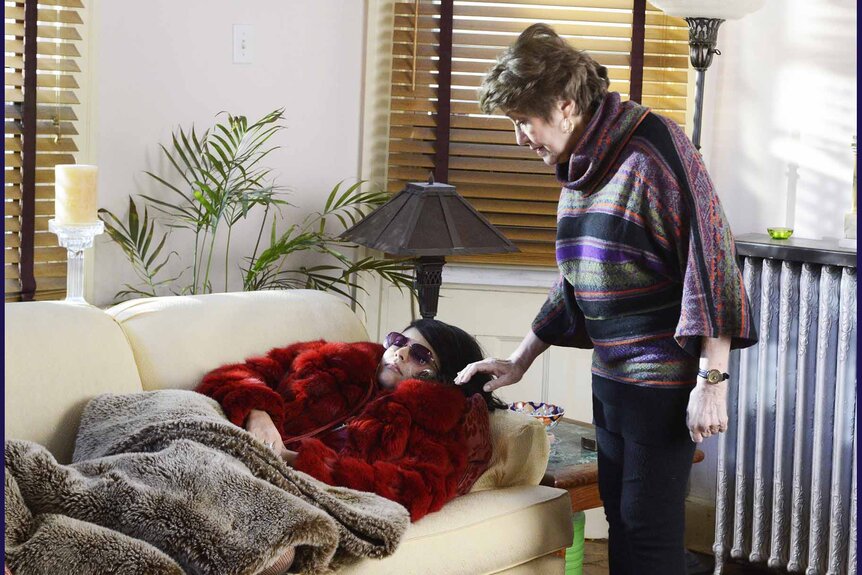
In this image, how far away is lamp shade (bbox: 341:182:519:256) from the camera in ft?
8.14

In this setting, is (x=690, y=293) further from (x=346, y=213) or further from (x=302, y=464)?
(x=346, y=213)

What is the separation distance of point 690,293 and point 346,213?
156 cm

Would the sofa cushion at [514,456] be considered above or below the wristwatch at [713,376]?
below

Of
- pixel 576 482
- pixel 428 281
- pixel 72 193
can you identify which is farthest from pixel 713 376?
pixel 72 193

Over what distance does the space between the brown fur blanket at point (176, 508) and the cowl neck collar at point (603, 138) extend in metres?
0.69

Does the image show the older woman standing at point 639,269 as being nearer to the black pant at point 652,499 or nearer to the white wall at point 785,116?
the black pant at point 652,499

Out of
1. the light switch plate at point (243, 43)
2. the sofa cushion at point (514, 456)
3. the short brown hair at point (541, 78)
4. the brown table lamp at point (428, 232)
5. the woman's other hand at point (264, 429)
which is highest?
the light switch plate at point (243, 43)

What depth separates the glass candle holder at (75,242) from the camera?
222 cm

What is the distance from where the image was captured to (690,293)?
64.0 inches

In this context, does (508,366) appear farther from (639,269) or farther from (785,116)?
(785,116)

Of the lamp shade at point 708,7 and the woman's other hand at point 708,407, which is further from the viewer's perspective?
the lamp shade at point 708,7

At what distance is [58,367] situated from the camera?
1932mm

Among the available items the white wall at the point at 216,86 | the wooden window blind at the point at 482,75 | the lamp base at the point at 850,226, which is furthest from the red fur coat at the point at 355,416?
the lamp base at the point at 850,226

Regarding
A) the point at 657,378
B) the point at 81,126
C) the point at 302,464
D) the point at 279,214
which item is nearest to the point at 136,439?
the point at 302,464
